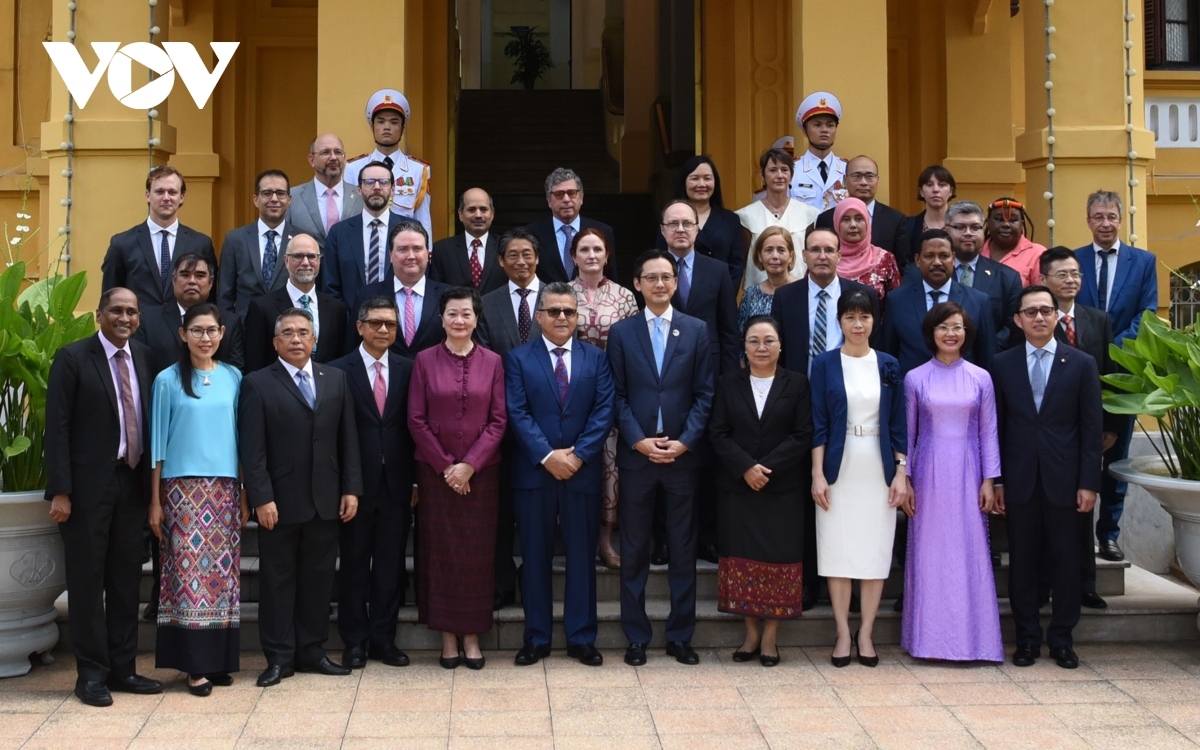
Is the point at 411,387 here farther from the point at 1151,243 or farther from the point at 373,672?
the point at 1151,243

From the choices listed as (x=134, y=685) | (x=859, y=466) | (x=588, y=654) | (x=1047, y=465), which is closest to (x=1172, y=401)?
(x=1047, y=465)

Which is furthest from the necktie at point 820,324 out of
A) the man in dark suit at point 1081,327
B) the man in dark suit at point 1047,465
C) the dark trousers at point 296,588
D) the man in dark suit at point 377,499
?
the dark trousers at point 296,588

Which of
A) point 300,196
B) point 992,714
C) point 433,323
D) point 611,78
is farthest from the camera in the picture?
point 611,78

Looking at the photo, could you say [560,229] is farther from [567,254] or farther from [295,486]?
[295,486]

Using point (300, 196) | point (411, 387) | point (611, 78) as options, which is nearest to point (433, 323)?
point (411, 387)

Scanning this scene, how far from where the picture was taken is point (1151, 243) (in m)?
11.5

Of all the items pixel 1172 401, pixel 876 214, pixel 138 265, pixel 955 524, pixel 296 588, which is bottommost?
pixel 296 588

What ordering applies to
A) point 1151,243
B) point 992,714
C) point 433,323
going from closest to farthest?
point 992,714 < point 433,323 < point 1151,243

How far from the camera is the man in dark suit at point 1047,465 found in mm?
5988

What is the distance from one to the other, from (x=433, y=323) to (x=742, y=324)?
1600 millimetres

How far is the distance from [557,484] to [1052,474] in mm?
2315

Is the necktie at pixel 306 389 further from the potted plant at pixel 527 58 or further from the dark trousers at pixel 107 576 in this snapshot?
the potted plant at pixel 527 58

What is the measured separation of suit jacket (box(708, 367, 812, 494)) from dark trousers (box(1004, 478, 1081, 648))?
1049 mm

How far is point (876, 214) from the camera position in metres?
7.25
